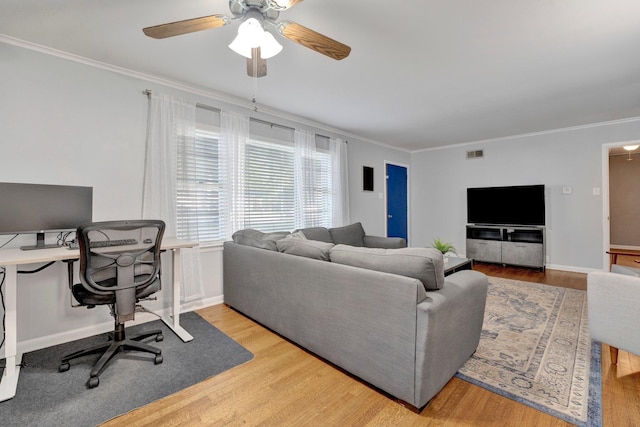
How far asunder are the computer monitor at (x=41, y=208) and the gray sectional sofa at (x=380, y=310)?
61.6 inches

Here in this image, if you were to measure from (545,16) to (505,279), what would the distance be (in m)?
3.52

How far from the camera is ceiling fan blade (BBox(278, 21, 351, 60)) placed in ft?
5.46

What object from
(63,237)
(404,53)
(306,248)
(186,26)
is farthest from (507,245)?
(63,237)

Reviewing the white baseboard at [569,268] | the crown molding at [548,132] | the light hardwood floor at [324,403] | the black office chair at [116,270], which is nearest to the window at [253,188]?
the black office chair at [116,270]

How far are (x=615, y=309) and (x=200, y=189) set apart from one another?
11.7 feet

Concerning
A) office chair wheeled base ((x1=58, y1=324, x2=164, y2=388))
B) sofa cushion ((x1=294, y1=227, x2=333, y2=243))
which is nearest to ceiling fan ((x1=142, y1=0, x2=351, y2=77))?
office chair wheeled base ((x1=58, y1=324, x2=164, y2=388))

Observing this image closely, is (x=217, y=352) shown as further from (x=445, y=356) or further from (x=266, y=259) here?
(x=445, y=356)

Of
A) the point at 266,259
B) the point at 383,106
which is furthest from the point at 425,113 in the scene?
the point at 266,259

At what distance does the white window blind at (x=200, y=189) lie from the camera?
3.00 m

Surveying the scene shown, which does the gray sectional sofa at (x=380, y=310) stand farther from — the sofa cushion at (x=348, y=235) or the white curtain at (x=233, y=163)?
the sofa cushion at (x=348, y=235)

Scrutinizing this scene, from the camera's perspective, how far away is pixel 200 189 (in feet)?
10.4

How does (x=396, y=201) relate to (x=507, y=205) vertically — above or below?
above

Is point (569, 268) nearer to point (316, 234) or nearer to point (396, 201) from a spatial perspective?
point (396, 201)

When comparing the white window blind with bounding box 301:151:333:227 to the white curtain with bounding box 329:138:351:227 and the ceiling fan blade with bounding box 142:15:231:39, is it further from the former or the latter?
the ceiling fan blade with bounding box 142:15:231:39
